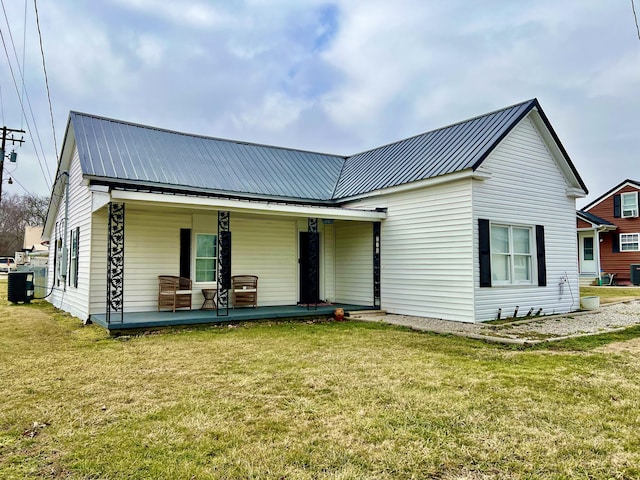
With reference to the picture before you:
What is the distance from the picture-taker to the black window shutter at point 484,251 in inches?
361

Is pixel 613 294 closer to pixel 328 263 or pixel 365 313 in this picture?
pixel 365 313

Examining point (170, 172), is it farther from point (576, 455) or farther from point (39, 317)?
point (576, 455)

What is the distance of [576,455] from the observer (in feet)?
9.70

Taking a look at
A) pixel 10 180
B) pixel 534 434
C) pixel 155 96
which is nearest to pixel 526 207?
pixel 534 434

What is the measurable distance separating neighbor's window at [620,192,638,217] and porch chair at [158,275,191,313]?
2350 centimetres

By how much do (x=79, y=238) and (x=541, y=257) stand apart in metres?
11.6

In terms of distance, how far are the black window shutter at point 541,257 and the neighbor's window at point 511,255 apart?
18 centimetres

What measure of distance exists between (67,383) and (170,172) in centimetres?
681

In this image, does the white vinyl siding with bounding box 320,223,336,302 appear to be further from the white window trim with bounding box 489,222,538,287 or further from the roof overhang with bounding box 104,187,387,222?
the white window trim with bounding box 489,222,538,287

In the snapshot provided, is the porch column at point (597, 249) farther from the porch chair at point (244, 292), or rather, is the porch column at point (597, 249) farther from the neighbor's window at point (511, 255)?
the porch chair at point (244, 292)

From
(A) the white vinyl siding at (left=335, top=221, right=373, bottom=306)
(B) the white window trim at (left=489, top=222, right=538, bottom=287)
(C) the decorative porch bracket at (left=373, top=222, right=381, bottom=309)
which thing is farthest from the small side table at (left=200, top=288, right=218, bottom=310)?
(B) the white window trim at (left=489, top=222, right=538, bottom=287)

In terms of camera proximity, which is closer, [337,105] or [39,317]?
[39,317]

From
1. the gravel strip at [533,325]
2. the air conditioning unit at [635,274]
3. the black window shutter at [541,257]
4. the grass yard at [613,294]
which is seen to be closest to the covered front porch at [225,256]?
the gravel strip at [533,325]

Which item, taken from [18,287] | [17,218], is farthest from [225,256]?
[17,218]
